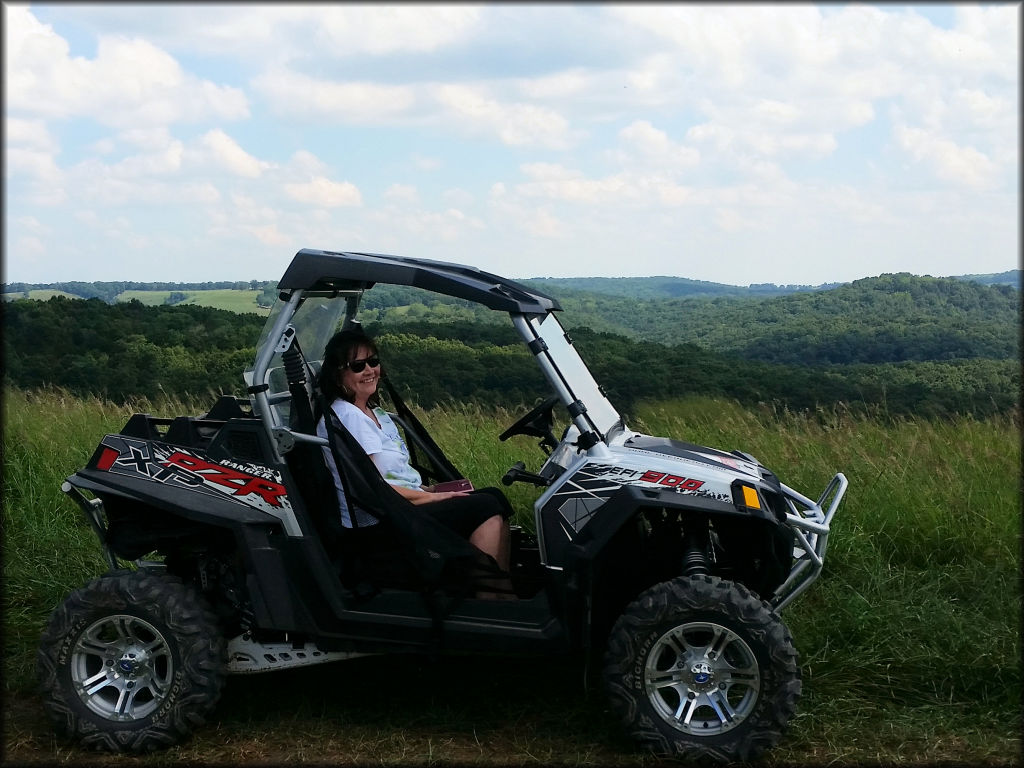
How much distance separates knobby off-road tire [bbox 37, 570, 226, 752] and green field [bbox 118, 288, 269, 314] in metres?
1.28

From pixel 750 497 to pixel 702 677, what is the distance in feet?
2.34

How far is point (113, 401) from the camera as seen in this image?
33.6 ft

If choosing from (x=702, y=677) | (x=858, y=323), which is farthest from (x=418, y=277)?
(x=858, y=323)

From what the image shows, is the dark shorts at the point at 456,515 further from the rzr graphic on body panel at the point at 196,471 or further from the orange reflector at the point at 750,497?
the orange reflector at the point at 750,497

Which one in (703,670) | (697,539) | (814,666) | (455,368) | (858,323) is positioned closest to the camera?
(703,670)

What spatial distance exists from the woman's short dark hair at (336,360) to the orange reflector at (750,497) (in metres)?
1.74

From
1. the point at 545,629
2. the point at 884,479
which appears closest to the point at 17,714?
the point at 545,629

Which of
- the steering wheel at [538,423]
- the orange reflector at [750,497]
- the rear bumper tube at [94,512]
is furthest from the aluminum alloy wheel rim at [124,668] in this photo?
the orange reflector at [750,497]

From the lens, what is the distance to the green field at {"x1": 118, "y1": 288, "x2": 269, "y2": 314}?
17.0ft

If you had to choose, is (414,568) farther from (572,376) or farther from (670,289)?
(670,289)

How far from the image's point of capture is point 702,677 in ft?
13.4

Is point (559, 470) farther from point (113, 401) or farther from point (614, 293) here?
point (614, 293)

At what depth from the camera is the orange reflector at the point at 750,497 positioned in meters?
4.05

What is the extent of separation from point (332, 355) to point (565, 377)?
1100 millimetres
